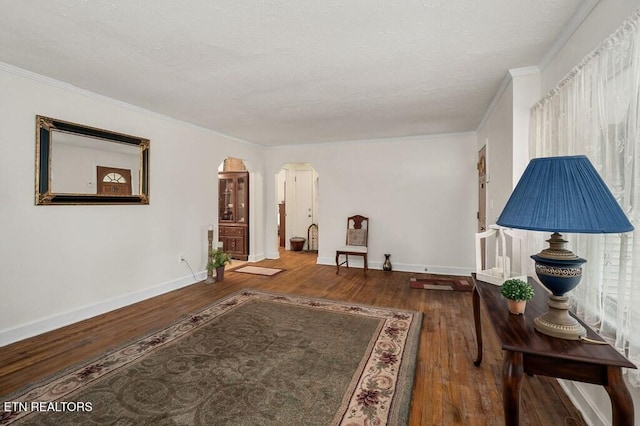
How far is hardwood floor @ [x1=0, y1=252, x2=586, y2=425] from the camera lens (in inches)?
72.7

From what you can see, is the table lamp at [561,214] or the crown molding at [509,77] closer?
the table lamp at [561,214]

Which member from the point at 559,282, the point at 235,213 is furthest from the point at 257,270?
the point at 559,282

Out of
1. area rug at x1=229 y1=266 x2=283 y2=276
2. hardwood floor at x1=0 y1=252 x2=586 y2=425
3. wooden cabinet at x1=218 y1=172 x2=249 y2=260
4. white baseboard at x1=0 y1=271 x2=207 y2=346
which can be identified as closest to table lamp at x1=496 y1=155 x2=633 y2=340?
hardwood floor at x1=0 y1=252 x2=586 y2=425

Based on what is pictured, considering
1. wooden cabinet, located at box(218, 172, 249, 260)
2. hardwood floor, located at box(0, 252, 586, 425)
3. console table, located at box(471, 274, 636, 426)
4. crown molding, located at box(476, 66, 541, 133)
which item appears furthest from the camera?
wooden cabinet, located at box(218, 172, 249, 260)

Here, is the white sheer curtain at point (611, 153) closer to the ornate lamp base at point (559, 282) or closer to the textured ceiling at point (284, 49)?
the ornate lamp base at point (559, 282)

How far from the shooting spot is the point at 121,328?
2.98 m

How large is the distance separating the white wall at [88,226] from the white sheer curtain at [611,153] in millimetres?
4426

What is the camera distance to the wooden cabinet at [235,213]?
251 inches

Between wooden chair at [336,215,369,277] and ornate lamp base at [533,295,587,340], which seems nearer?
ornate lamp base at [533,295,587,340]

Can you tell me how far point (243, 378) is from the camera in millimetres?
2123

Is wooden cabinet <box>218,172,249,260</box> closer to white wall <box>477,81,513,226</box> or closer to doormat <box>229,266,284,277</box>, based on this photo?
doormat <box>229,266,284,277</box>

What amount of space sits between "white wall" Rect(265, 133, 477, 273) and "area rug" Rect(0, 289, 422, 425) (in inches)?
99.3

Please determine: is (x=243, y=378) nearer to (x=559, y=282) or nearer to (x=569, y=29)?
(x=559, y=282)

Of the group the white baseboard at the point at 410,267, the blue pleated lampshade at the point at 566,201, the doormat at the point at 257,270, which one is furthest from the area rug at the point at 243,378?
the white baseboard at the point at 410,267
